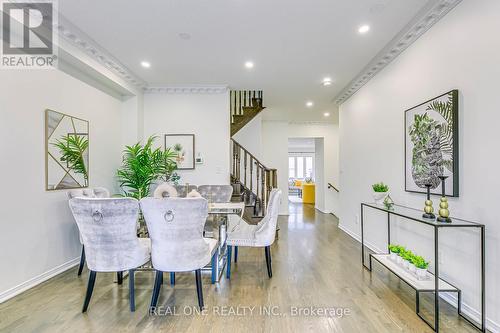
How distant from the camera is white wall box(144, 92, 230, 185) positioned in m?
5.13

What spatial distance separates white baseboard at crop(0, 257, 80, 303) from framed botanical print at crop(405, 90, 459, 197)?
14.4 ft

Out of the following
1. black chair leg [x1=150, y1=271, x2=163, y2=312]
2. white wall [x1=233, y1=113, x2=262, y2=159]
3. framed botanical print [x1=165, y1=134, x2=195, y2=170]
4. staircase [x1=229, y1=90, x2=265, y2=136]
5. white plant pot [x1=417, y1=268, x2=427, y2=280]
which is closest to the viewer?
black chair leg [x1=150, y1=271, x2=163, y2=312]

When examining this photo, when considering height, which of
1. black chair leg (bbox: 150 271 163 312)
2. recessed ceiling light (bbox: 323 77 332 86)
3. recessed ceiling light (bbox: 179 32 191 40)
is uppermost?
recessed ceiling light (bbox: 179 32 191 40)

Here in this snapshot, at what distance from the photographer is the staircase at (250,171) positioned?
4965mm

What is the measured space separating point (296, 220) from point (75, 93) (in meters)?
5.40

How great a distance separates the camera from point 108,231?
2186 mm

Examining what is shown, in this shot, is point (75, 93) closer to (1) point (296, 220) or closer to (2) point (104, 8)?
(2) point (104, 8)

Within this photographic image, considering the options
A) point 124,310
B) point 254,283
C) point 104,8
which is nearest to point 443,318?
point 254,283

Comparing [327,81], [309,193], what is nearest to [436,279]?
[327,81]

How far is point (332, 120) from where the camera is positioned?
8016 millimetres

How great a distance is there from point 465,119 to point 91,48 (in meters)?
4.33

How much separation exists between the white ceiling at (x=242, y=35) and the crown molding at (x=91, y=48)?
84 mm

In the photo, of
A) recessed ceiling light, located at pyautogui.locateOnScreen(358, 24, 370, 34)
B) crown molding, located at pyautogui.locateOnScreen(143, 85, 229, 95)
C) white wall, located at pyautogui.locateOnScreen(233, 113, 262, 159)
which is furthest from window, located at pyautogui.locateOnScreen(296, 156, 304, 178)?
recessed ceiling light, located at pyautogui.locateOnScreen(358, 24, 370, 34)

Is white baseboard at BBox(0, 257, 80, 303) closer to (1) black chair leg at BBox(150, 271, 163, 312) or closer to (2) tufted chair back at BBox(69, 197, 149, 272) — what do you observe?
(2) tufted chair back at BBox(69, 197, 149, 272)
